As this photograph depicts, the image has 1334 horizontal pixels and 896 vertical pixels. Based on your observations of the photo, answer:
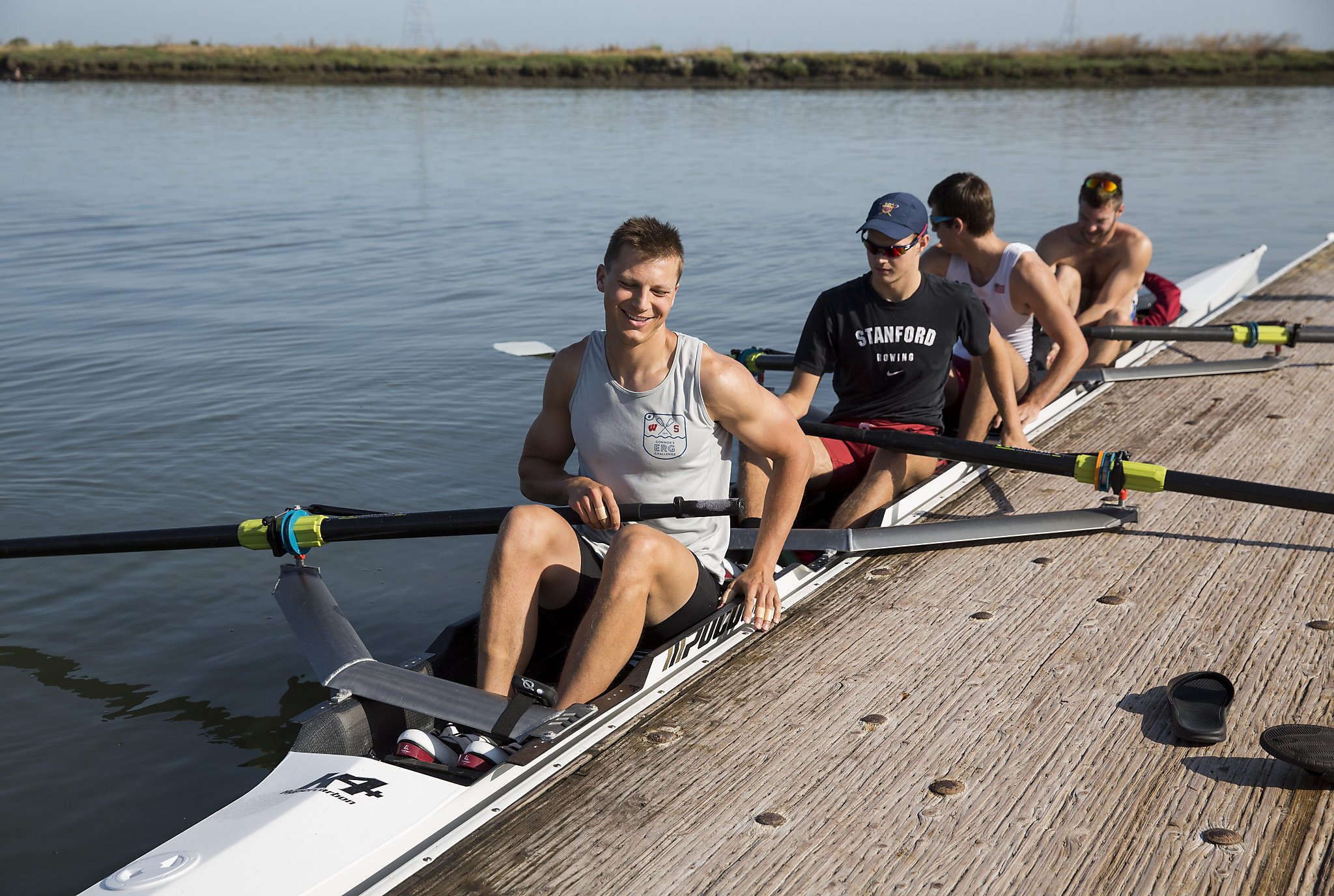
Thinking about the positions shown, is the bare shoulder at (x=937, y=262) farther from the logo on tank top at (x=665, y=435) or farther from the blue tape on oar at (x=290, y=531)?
the blue tape on oar at (x=290, y=531)

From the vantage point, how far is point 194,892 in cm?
252

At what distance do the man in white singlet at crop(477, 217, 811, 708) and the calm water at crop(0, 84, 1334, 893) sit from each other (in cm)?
165

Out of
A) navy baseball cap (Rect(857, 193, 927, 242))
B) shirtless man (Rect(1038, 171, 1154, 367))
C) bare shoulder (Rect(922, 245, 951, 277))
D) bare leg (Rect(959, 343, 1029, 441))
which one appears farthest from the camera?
shirtless man (Rect(1038, 171, 1154, 367))

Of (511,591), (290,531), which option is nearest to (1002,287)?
(511,591)

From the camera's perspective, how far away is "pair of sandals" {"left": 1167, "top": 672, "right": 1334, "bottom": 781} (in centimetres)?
284

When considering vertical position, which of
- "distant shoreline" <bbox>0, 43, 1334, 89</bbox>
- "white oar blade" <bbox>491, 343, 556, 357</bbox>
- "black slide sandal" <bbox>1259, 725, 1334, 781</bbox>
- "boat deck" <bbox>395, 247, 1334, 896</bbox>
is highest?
"distant shoreline" <bbox>0, 43, 1334, 89</bbox>

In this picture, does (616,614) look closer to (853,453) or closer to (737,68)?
(853,453)

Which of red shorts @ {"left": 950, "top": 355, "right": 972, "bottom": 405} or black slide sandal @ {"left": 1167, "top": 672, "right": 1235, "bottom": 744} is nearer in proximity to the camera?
black slide sandal @ {"left": 1167, "top": 672, "right": 1235, "bottom": 744}

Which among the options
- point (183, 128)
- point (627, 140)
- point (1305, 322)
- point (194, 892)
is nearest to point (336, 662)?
point (194, 892)

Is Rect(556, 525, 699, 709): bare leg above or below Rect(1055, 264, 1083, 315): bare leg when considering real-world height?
below

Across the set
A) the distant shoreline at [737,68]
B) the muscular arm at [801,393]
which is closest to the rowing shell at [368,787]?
the muscular arm at [801,393]

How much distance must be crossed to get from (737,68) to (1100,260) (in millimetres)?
50147

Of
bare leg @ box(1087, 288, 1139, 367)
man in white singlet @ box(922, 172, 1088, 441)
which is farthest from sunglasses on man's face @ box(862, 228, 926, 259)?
bare leg @ box(1087, 288, 1139, 367)

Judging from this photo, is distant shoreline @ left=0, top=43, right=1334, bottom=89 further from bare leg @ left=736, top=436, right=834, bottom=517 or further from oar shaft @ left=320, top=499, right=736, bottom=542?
oar shaft @ left=320, top=499, right=736, bottom=542
